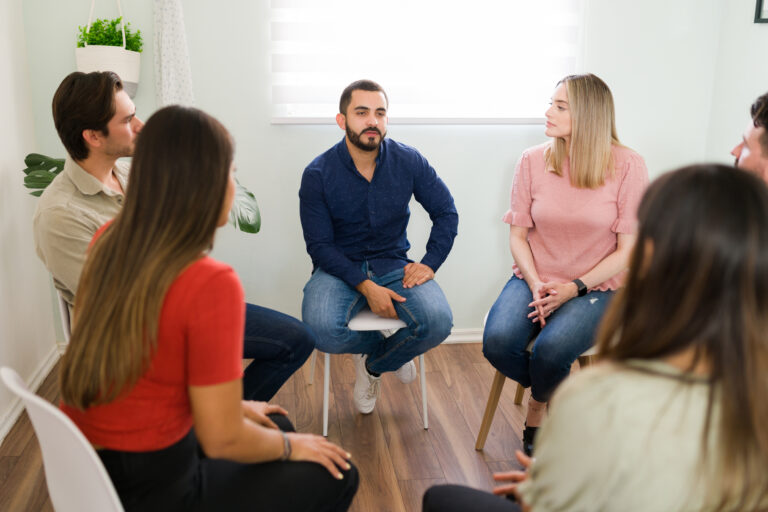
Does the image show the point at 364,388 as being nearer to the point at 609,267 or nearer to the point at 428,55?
the point at 609,267

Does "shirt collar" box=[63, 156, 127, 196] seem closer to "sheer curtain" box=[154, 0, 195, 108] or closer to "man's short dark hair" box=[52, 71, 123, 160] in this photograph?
"man's short dark hair" box=[52, 71, 123, 160]

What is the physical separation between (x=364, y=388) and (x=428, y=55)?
1.49m

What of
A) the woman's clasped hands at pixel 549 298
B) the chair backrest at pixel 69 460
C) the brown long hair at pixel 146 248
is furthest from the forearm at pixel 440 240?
the chair backrest at pixel 69 460

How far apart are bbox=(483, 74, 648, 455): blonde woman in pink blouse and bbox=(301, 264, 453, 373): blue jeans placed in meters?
0.22

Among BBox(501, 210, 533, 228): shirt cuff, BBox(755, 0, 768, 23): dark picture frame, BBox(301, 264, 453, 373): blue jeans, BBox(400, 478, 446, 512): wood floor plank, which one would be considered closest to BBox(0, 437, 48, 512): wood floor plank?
BBox(301, 264, 453, 373): blue jeans

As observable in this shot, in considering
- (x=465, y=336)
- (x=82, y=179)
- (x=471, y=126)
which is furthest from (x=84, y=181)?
(x=465, y=336)

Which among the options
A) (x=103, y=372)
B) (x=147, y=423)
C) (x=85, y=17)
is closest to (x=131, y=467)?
(x=147, y=423)

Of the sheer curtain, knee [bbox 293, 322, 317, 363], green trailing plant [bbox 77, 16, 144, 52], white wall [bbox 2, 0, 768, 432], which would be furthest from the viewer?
white wall [bbox 2, 0, 768, 432]

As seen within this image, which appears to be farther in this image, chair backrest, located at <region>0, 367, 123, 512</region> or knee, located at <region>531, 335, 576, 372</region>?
knee, located at <region>531, 335, 576, 372</region>

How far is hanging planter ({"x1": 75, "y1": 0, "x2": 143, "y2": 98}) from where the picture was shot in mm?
2576

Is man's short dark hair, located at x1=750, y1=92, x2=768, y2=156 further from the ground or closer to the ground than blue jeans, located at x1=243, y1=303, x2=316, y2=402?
further from the ground

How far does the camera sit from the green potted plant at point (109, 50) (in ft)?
8.45

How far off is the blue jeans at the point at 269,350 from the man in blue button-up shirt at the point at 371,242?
0.23m

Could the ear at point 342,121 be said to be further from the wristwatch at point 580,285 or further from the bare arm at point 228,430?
the bare arm at point 228,430
